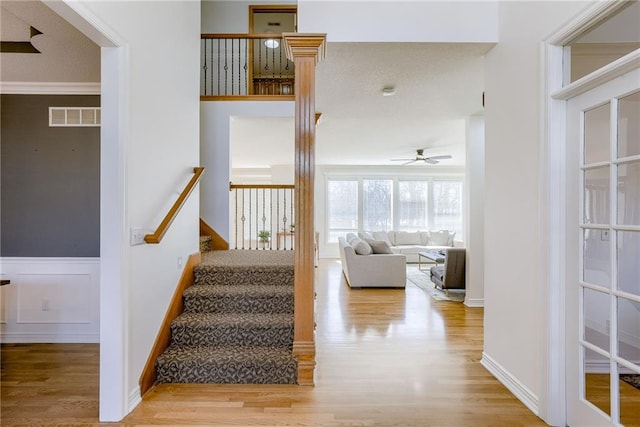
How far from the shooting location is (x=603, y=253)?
1.77 meters

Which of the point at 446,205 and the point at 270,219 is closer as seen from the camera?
the point at 270,219

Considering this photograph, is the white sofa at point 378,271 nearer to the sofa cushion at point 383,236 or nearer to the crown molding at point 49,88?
the sofa cushion at point 383,236

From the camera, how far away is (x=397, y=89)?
362 centimetres

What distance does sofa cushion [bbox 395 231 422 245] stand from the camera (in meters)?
9.30

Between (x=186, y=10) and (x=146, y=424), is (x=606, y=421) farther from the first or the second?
(x=186, y=10)

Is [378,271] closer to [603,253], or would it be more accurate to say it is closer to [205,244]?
[205,244]

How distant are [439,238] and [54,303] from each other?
8.67m

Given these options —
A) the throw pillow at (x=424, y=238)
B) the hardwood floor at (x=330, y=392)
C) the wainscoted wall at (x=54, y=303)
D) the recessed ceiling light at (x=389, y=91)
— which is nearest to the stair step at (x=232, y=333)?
the hardwood floor at (x=330, y=392)

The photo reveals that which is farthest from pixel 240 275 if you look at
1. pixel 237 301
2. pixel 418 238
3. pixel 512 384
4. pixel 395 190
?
pixel 395 190

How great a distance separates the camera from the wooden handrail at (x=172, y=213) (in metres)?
2.33

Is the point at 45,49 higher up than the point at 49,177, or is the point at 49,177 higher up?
the point at 45,49

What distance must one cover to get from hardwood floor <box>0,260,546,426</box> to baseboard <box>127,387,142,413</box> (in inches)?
1.7

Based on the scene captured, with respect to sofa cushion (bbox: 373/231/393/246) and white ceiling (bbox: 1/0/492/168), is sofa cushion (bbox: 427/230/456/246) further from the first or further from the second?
white ceiling (bbox: 1/0/492/168)

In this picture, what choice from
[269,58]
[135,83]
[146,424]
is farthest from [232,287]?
[269,58]
